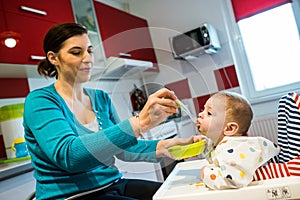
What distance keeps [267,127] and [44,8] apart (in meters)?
2.22

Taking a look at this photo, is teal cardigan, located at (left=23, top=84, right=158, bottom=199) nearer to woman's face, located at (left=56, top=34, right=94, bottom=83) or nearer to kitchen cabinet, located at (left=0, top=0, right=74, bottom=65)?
Result: woman's face, located at (left=56, top=34, right=94, bottom=83)

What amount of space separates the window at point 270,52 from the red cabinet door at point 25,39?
80.7 inches

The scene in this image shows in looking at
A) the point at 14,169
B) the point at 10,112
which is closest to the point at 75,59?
the point at 14,169

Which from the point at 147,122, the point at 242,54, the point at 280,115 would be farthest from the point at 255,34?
the point at 147,122

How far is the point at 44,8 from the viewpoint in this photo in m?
1.80

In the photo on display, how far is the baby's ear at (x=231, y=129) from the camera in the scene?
89cm

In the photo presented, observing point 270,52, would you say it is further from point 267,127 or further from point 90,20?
point 90,20

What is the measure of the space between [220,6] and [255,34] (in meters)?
0.48

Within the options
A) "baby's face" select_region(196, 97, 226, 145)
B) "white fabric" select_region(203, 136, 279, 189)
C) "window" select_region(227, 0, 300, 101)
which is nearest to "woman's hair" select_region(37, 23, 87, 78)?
"baby's face" select_region(196, 97, 226, 145)

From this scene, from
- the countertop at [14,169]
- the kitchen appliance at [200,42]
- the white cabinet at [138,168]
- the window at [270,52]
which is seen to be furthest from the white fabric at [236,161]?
the window at [270,52]

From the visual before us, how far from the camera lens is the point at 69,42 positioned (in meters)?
0.96

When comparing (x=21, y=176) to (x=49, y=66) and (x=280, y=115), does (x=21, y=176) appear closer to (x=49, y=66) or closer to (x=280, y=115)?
(x=49, y=66)

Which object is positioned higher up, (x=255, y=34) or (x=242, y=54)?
(x=255, y=34)

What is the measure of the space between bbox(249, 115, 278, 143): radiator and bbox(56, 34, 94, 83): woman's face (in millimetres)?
2066
